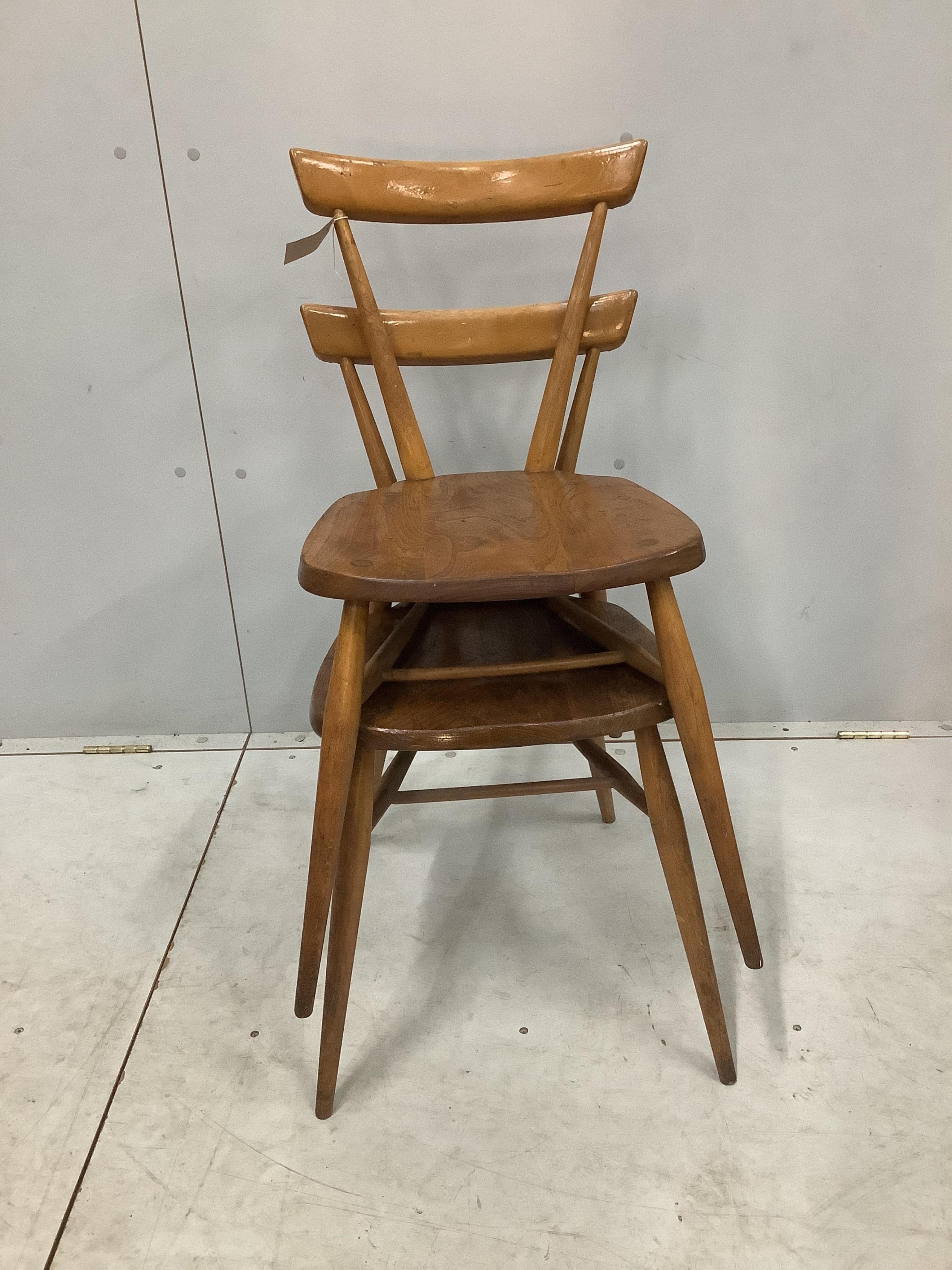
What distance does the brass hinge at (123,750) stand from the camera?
1.61m

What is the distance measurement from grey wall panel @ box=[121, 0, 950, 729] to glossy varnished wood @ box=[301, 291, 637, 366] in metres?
0.25

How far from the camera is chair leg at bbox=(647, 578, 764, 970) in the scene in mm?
804

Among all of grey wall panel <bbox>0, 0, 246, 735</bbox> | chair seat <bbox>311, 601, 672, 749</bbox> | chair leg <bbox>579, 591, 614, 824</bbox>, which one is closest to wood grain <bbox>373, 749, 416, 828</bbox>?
chair seat <bbox>311, 601, 672, 749</bbox>

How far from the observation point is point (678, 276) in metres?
1.34

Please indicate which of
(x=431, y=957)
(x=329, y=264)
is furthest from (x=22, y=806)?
(x=329, y=264)

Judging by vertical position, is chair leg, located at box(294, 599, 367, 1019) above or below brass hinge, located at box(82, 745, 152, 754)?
above

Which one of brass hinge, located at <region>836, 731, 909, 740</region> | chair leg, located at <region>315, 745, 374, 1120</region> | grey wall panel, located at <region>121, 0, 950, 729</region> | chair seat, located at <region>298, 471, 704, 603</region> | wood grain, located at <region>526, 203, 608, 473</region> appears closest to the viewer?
chair seat, located at <region>298, 471, 704, 603</region>

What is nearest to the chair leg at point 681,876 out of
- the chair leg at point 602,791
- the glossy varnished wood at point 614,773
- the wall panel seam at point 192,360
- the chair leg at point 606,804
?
the glossy varnished wood at point 614,773

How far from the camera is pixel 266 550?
1515 mm

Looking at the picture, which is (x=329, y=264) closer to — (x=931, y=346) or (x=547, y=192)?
(x=547, y=192)

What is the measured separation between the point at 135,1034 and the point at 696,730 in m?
0.72

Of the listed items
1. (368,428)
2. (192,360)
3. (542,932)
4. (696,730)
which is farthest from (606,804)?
(192,360)

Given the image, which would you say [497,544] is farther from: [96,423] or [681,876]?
[96,423]

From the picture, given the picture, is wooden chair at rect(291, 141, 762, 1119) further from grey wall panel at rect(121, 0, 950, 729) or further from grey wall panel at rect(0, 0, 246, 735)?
grey wall panel at rect(0, 0, 246, 735)
